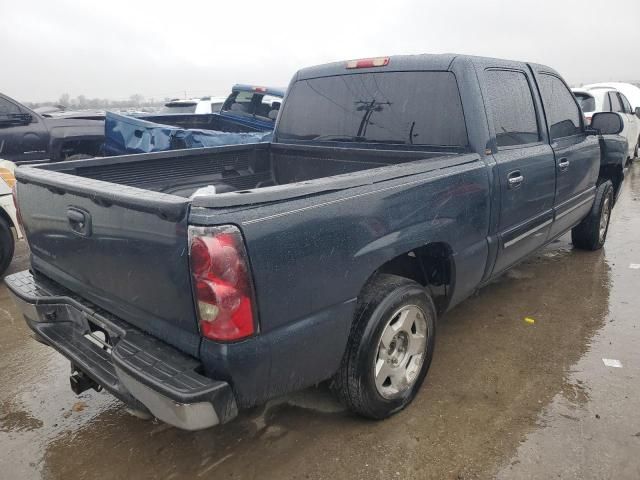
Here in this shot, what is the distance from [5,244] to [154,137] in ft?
8.41

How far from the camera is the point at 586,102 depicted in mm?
9711

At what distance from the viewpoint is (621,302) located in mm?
4215

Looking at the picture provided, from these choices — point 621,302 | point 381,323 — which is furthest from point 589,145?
point 381,323

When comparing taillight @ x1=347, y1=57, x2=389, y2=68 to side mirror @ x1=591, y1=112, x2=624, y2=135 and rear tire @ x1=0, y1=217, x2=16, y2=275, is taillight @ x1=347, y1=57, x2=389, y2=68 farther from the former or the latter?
rear tire @ x1=0, y1=217, x2=16, y2=275

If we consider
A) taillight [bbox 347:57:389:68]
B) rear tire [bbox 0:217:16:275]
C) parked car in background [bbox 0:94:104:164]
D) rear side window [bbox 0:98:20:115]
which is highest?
taillight [bbox 347:57:389:68]

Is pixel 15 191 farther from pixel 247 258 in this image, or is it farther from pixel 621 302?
pixel 621 302

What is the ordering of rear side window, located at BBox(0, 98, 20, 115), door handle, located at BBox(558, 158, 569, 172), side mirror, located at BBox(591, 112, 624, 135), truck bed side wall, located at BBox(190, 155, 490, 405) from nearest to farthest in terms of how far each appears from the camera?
1. truck bed side wall, located at BBox(190, 155, 490, 405)
2. door handle, located at BBox(558, 158, 569, 172)
3. side mirror, located at BBox(591, 112, 624, 135)
4. rear side window, located at BBox(0, 98, 20, 115)

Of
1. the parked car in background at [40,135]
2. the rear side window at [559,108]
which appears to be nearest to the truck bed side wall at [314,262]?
the rear side window at [559,108]

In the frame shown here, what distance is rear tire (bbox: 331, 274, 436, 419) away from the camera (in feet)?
8.02

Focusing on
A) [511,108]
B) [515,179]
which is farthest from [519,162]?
[511,108]

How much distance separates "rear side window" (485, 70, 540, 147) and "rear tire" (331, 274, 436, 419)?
1.33m

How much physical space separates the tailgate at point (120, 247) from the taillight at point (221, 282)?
2.3 inches

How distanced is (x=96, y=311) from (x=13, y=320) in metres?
2.31

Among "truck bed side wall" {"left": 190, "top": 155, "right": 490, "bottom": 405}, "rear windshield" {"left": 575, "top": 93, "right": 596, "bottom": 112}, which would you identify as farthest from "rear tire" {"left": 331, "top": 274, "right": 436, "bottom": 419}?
"rear windshield" {"left": 575, "top": 93, "right": 596, "bottom": 112}
